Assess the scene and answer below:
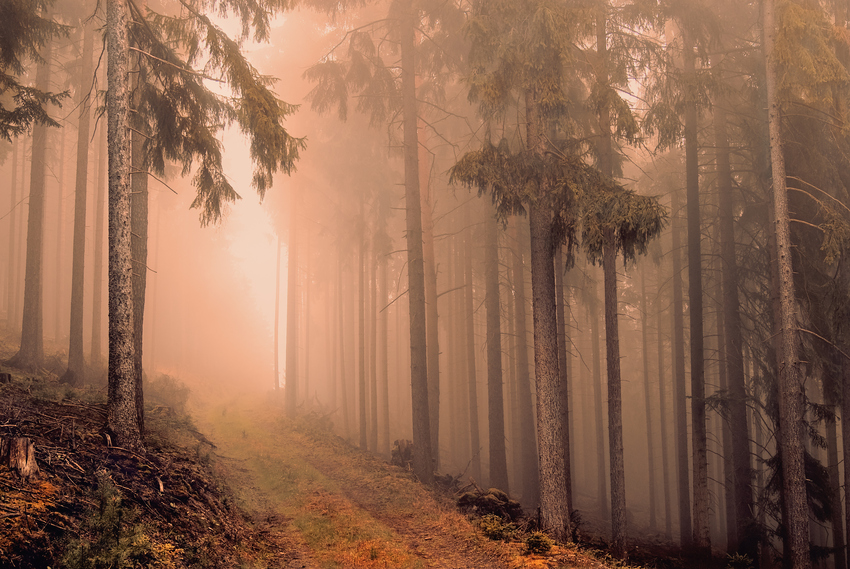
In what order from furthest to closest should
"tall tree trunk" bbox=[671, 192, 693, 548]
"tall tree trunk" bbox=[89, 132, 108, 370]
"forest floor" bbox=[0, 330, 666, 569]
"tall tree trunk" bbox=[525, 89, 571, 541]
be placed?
"tall tree trunk" bbox=[89, 132, 108, 370] → "tall tree trunk" bbox=[671, 192, 693, 548] → "tall tree trunk" bbox=[525, 89, 571, 541] → "forest floor" bbox=[0, 330, 666, 569]

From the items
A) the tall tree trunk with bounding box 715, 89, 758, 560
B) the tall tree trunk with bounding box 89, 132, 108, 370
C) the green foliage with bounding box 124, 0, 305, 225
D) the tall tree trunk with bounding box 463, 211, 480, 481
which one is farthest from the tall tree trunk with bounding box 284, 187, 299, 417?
the tall tree trunk with bounding box 715, 89, 758, 560

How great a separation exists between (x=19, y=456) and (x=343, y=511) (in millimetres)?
5632

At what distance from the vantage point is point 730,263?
12.4m

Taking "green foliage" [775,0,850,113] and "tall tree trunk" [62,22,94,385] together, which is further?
"tall tree trunk" [62,22,94,385]

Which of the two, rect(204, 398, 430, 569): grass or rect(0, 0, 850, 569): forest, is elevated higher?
rect(0, 0, 850, 569): forest

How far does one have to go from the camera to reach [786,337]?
29.2 feet

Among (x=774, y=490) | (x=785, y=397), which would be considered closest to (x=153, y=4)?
(x=785, y=397)

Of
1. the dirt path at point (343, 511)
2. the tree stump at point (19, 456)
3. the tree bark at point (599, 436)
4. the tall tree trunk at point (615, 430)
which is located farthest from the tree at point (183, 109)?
the tree bark at point (599, 436)

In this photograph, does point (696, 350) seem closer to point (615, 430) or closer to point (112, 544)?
point (615, 430)

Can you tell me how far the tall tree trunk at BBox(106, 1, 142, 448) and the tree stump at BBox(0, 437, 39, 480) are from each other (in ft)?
6.56

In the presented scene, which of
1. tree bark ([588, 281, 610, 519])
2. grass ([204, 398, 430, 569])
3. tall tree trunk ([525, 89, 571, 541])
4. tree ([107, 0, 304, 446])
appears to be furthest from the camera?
tree bark ([588, 281, 610, 519])

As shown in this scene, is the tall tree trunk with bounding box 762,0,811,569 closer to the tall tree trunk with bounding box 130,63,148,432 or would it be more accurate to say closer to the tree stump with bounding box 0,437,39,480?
the tree stump with bounding box 0,437,39,480

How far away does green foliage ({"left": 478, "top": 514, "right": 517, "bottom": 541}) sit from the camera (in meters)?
7.64

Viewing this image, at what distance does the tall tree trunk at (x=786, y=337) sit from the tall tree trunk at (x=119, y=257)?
1138 cm
